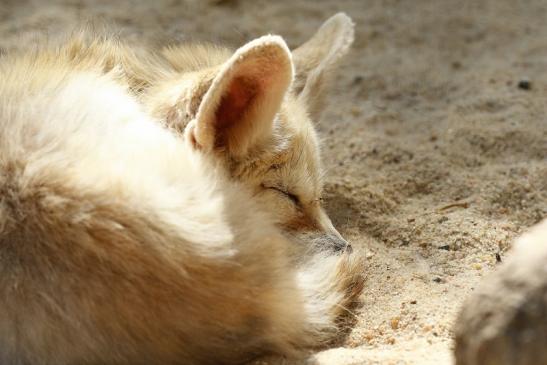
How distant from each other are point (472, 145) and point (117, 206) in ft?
8.51

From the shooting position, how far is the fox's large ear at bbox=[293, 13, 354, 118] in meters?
4.05

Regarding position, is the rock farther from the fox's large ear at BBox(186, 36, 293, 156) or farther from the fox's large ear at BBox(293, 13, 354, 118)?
the fox's large ear at BBox(293, 13, 354, 118)

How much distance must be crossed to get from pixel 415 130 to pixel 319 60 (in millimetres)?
823

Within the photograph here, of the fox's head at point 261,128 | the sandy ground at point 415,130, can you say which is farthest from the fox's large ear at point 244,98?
the sandy ground at point 415,130

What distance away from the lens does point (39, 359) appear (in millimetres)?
2248

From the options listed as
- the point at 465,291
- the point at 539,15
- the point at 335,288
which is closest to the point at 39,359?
the point at 335,288

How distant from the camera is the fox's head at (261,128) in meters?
2.70

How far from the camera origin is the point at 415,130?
181 inches

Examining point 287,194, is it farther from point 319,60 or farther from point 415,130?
point 415,130

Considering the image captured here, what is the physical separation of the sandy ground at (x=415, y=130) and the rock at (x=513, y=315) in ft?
1.63

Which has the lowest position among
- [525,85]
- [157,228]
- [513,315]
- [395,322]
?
[525,85]

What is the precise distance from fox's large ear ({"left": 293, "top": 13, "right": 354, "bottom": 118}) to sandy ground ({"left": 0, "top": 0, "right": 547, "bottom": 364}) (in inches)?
17.6

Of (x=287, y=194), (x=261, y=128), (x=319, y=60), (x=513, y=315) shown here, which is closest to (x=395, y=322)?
(x=287, y=194)

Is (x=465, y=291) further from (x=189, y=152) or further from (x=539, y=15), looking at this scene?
(x=539, y=15)
